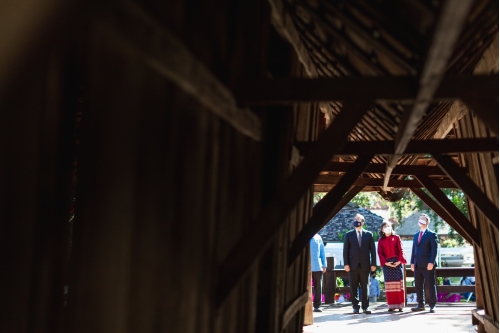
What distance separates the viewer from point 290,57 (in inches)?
191

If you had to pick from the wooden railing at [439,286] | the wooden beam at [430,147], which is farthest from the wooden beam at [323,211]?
the wooden railing at [439,286]

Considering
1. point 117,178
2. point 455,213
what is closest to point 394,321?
point 455,213

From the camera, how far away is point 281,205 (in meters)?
3.37

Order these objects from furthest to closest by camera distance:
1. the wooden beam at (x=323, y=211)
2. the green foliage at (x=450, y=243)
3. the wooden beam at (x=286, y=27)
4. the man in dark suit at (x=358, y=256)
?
1. the green foliage at (x=450, y=243)
2. the man in dark suit at (x=358, y=256)
3. the wooden beam at (x=323, y=211)
4. the wooden beam at (x=286, y=27)

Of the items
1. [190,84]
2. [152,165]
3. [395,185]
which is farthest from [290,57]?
[395,185]

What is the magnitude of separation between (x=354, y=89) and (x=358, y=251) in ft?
26.3

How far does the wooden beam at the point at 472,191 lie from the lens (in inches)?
204

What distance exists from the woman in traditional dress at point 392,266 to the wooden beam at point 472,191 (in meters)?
5.69

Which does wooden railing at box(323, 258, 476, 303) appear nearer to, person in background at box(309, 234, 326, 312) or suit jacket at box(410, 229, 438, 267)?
person in background at box(309, 234, 326, 312)

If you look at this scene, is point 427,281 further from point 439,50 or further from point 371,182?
point 439,50

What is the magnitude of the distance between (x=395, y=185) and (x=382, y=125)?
12.6 feet

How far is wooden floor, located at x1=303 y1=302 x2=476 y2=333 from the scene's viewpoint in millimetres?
8445

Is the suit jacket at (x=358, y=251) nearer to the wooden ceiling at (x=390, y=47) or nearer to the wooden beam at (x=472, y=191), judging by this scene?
the wooden beam at (x=472, y=191)

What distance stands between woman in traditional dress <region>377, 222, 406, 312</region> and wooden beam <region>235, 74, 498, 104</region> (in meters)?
8.14
